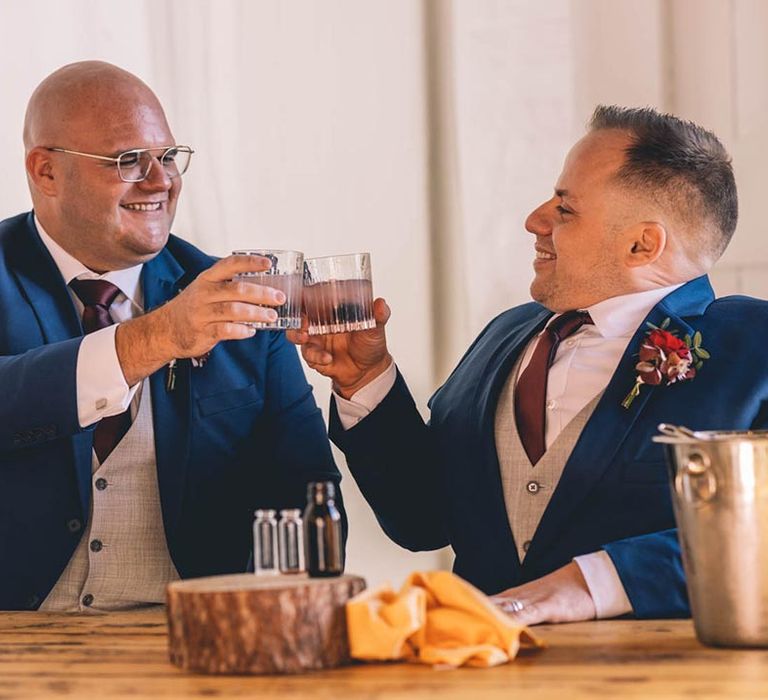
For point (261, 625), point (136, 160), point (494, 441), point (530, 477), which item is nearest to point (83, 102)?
point (136, 160)

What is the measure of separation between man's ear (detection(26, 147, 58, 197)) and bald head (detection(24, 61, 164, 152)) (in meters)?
0.03

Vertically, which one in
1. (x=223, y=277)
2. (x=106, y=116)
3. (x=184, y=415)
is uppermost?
(x=106, y=116)

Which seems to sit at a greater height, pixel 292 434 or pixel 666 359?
pixel 666 359

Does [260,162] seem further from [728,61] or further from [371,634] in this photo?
[371,634]

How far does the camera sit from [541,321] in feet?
8.83

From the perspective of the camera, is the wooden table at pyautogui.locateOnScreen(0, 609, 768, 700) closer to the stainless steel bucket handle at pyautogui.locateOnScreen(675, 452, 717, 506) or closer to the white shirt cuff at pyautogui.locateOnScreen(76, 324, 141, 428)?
the stainless steel bucket handle at pyautogui.locateOnScreen(675, 452, 717, 506)

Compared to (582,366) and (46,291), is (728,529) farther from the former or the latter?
(46,291)

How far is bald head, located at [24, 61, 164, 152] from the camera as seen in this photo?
9.27 feet

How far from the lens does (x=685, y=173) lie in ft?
8.31

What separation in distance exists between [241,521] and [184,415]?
0.26 metres

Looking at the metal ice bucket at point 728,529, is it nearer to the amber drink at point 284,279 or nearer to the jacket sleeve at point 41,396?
the amber drink at point 284,279

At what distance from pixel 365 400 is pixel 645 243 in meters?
0.63

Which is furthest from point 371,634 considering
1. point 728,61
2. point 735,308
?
point 728,61

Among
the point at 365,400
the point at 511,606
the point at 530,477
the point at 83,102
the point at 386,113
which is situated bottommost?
the point at 511,606
